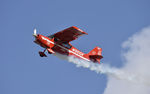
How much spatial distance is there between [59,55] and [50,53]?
1533 millimetres

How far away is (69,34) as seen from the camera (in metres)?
41.1

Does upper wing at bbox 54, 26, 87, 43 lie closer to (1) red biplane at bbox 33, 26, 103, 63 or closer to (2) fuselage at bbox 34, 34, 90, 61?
(1) red biplane at bbox 33, 26, 103, 63

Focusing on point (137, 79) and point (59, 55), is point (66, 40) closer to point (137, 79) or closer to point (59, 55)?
point (59, 55)

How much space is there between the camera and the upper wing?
40.4 metres

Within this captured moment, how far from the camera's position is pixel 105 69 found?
44.7 m

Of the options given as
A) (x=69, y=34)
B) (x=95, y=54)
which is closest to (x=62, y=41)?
(x=69, y=34)

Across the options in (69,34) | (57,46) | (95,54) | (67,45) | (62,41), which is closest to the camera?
(69,34)

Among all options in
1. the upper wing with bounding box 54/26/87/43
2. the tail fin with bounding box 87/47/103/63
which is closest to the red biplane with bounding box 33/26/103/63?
the upper wing with bounding box 54/26/87/43

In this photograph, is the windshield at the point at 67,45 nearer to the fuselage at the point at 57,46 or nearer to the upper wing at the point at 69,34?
the fuselage at the point at 57,46

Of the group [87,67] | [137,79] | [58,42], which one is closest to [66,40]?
[58,42]

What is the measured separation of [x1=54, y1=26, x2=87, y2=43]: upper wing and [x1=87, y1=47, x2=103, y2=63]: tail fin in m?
3.77

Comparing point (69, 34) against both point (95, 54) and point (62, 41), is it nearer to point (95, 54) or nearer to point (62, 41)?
point (62, 41)

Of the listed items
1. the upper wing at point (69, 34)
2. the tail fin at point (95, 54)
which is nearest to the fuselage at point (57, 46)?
the upper wing at point (69, 34)

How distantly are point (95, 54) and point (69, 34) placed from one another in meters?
5.06
